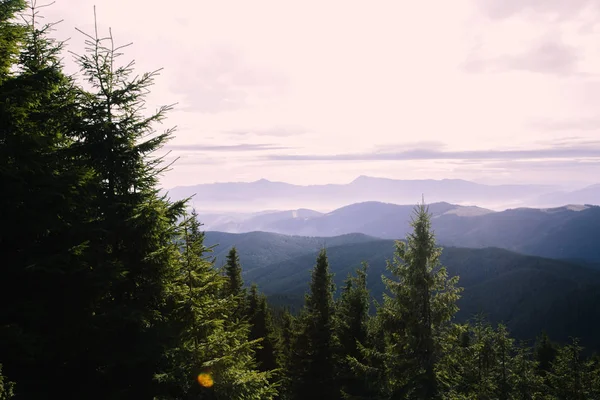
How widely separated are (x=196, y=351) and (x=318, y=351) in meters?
17.0

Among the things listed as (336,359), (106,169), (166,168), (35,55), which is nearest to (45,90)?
(35,55)

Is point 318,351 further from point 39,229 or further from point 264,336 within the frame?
point 39,229

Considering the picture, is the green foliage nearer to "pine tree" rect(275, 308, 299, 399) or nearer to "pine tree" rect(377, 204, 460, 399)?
"pine tree" rect(377, 204, 460, 399)

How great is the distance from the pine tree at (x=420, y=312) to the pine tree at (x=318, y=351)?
8.97m

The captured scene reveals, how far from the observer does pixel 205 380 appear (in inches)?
436

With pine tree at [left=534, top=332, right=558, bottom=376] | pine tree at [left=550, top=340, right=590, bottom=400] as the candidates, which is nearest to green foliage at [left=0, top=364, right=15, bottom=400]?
pine tree at [left=550, top=340, right=590, bottom=400]

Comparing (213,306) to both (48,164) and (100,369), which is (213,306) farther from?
(48,164)

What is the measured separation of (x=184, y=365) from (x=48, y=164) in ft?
22.2

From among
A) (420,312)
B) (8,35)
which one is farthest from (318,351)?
(8,35)

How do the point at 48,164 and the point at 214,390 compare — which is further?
the point at 214,390

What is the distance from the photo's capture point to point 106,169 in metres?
10.4

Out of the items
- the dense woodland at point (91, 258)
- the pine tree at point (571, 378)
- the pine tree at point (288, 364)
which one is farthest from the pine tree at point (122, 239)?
the pine tree at point (571, 378)

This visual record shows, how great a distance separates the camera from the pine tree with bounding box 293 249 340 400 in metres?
25.8

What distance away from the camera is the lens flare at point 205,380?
11.0m
